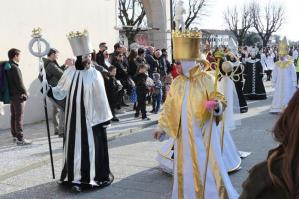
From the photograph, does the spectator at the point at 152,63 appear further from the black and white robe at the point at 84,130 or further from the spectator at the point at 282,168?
the spectator at the point at 282,168

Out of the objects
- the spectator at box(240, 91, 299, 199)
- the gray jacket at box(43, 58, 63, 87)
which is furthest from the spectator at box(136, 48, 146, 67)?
the spectator at box(240, 91, 299, 199)

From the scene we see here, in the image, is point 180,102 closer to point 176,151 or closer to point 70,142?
point 176,151

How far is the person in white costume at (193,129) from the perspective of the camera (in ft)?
15.5

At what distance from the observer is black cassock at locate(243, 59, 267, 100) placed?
1586 centimetres

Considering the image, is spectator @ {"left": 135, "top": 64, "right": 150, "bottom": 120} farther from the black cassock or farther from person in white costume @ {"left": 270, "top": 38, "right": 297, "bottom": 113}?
the black cassock

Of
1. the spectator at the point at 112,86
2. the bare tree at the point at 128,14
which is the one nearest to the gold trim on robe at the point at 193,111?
the spectator at the point at 112,86

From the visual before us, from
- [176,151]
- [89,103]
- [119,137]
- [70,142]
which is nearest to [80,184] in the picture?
[70,142]

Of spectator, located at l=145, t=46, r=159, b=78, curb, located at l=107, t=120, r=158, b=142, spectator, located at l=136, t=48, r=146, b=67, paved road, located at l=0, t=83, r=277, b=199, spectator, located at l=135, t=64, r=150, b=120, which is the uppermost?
spectator, located at l=136, t=48, r=146, b=67

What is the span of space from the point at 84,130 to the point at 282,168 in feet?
14.7

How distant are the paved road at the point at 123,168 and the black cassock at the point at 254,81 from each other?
5.90 m

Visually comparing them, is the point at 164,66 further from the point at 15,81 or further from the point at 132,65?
the point at 15,81

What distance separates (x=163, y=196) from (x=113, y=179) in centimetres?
92

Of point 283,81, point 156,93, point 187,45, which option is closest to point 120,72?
point 156,93

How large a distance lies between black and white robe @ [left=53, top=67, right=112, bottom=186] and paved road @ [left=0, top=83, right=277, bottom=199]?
24 centimetres
